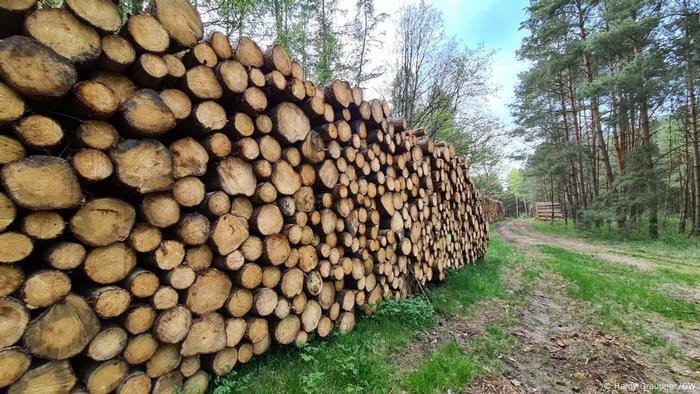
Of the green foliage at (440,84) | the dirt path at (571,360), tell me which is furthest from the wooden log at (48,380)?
the green foliage at (440,84)

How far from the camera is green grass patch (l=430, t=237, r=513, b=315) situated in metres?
4.45

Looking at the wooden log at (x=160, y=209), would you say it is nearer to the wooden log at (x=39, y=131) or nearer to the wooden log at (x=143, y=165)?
the wooden log at (x=143, y=165)

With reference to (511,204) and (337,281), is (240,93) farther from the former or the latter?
(511,204)

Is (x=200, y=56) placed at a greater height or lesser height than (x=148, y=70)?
greater

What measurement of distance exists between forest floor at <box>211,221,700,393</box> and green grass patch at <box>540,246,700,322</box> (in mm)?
26

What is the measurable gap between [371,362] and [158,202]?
7.10 feet

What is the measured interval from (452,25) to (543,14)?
14.3ft

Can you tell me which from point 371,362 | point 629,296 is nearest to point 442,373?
point 371,362

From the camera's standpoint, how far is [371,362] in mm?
2777

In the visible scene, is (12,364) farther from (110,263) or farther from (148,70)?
(148,70)

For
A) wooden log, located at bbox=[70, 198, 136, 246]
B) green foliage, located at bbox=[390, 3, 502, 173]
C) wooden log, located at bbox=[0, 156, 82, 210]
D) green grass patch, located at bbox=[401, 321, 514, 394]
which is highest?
green foliage, located at bbox=[390, 3, 502, 173]

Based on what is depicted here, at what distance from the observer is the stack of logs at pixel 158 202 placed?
5.05ft

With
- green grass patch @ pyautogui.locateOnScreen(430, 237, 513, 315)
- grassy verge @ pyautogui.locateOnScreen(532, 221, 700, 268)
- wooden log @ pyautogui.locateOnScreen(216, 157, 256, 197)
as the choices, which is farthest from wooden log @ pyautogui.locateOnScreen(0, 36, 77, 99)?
grassy verge @ pyautogui.locateOnScreen(532, 221, 700, 268)

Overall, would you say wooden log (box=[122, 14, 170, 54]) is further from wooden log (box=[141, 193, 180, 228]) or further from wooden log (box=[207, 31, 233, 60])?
wooden log (box=[141, 193, 180, 228])
